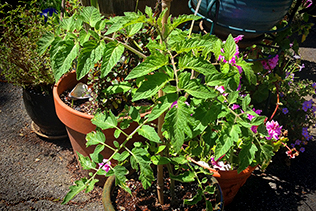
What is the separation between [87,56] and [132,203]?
93cm

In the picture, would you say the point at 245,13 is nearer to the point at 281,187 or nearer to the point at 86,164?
the point at 86,164

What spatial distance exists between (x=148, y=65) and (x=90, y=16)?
0.32m

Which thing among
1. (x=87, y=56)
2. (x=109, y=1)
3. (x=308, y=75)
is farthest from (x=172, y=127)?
(x=308, y=75)

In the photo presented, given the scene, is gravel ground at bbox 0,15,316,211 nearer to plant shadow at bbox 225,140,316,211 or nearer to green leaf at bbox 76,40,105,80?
plant shadow at bbox 225,140,316,211

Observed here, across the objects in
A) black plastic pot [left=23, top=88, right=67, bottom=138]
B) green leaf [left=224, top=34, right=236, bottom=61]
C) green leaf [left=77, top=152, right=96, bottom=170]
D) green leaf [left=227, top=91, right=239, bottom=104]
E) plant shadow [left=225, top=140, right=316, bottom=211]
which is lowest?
plant shadow [left=225, top=140, right=316, bottom=211]

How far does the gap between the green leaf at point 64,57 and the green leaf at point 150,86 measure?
9.3 inches

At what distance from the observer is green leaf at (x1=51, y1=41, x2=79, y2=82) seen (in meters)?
0.79

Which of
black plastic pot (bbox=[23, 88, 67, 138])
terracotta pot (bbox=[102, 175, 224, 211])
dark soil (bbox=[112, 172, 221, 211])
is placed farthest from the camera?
black plastic pot (bbox=[23, 88, 67, 138])

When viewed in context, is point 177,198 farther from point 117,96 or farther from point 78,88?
point 78,88

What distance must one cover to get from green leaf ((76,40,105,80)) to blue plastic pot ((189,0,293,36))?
2.72 ft

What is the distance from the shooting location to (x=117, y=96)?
1707 mm

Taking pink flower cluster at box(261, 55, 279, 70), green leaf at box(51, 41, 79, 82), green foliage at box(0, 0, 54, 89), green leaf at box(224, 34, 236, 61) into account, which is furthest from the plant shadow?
green foliage at box(0, 0, 54, 89)

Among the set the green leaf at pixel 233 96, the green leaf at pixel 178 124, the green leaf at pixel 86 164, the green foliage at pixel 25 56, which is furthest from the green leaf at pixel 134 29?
the green foliage at pixel 25 56

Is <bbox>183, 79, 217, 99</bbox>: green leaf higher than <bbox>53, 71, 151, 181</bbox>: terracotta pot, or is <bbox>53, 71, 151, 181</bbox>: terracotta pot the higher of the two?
<bbox>183, 79, 217, 99</bbox>: green leaf
